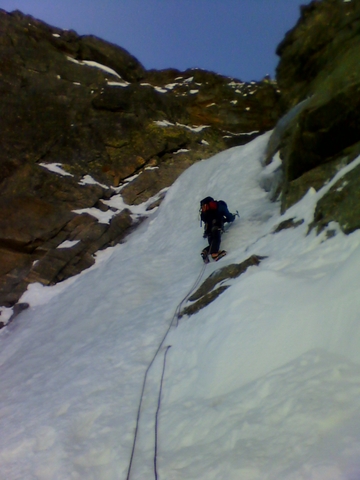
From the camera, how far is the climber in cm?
819

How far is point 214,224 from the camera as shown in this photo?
870cm

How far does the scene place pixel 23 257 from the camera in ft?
45.2

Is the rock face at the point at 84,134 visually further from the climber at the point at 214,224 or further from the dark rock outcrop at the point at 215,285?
the dark rock outcrop at the point at 215,285

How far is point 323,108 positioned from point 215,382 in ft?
18.1

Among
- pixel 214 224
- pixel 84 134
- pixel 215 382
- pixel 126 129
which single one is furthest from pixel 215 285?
pixel 126 129

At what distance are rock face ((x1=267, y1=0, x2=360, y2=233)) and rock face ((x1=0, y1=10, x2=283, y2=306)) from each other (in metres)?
2.03

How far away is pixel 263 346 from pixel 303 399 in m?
0.94

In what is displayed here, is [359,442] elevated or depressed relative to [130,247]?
depressed

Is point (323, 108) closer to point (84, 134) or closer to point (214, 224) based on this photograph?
point (214, 224)

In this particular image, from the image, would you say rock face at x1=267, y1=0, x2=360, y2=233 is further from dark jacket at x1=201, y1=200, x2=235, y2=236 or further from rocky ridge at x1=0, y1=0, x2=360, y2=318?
dark jacket at x1=201, y1=200, x2=235, y2=236

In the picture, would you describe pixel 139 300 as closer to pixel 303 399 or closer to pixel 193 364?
pixel 193 364


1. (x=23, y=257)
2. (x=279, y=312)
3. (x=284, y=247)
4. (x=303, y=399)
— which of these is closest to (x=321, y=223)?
(x=284, y=247)

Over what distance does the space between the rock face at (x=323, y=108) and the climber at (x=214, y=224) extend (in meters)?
1.51

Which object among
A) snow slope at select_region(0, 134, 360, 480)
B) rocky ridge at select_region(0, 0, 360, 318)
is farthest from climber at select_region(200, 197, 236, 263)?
rocky ridge at select_region(0, 0, 360, 318)
